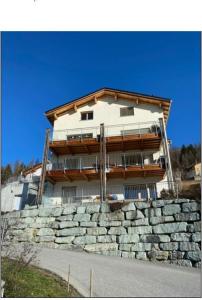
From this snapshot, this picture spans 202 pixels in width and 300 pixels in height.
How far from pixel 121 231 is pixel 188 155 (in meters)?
28.6

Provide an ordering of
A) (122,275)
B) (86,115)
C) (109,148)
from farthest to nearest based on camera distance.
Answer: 1. (86,115)
2. (109,148)
3. (122,275)

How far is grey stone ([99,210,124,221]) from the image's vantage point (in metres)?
11.2

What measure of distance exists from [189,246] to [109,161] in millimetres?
8120

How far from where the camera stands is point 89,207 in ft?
39.5

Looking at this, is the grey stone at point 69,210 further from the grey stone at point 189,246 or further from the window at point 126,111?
the window at point 126,111

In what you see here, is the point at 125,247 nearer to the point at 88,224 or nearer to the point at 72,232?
the point at 88,224

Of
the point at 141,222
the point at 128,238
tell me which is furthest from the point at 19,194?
the point at 141,222

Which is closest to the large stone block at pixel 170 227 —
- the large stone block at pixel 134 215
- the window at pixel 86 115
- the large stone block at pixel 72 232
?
the large stone block at pixel 134 215

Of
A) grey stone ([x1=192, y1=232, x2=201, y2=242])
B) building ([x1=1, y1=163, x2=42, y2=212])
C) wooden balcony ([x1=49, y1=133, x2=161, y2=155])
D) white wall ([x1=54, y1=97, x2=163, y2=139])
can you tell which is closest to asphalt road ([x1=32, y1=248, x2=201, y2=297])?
grey stone ([x1=192, y1=232, x2=201, y2=242])

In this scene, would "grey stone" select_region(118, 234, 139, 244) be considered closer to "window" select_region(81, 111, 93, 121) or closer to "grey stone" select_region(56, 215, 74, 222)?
"grey stone" select_region(56, 215, 74, 222)

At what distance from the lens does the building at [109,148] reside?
610 inches

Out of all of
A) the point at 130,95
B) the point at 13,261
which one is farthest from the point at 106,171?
the point at 13,261

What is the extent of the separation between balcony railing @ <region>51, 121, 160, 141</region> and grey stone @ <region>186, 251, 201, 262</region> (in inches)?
315

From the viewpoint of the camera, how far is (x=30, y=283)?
5695mm
